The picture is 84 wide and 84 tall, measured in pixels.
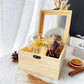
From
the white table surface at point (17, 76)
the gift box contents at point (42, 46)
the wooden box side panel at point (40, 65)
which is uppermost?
the gift box contents at point (42, 46)

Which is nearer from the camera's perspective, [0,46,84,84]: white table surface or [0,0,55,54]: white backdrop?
[0,46,84,84]: white table surface

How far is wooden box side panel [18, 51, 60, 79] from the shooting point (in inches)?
15.3

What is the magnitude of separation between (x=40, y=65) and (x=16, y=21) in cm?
36

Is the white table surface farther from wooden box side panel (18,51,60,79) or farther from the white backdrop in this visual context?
the white backdrop

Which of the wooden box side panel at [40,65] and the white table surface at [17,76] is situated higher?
the wooden box side panel at [40,65]

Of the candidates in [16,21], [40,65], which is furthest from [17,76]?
[16,21]

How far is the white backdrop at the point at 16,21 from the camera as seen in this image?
532mm

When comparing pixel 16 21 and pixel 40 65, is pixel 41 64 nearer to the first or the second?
pixel 40 65

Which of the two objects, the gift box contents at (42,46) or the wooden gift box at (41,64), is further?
the gift box contents at (42,46)

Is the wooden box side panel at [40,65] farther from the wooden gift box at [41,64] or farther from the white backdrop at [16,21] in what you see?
the white backdrop at [16,21]

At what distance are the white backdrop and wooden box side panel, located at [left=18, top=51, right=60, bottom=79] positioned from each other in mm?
217

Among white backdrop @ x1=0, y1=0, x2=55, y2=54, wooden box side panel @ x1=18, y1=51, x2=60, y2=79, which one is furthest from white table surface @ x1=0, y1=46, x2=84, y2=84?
white backdrop @ x1=0, y1=0, x2=55, y2=54

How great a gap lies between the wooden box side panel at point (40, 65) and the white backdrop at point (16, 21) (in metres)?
0.22

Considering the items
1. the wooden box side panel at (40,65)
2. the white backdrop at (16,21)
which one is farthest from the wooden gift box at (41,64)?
the white backdrop at (16,21)
